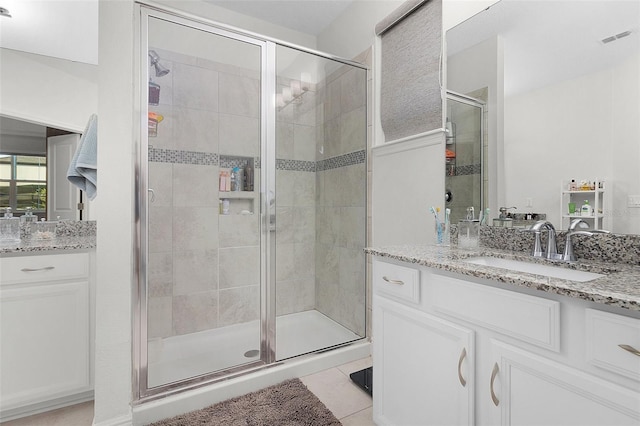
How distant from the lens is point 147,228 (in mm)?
1627

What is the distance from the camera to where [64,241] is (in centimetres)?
178

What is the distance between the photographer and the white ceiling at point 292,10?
8.34 feet

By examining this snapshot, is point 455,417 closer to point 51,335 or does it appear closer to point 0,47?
point 51,335

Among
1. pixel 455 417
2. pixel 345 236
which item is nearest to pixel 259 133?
pixel 345 236

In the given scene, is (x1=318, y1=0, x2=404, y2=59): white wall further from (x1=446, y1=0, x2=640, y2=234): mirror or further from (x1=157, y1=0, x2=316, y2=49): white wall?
(x1=446, y1=0, x2=640, y2=234): mirror

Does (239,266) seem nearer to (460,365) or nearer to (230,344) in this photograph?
(230,344)

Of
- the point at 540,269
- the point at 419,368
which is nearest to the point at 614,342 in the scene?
the point at 540,269

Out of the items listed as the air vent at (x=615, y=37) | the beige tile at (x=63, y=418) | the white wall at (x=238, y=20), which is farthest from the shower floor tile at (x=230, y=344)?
the white wall at (x=238, y=20)

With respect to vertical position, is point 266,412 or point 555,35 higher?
point 555,35

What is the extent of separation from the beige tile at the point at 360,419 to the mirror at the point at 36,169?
197 cm

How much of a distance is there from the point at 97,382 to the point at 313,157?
6.18 feet

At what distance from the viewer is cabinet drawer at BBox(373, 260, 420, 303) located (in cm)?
124

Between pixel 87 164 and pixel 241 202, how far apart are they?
894 millimetres

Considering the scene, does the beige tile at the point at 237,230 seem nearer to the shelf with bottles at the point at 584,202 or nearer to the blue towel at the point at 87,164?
the blue towel at the point at 87,164
